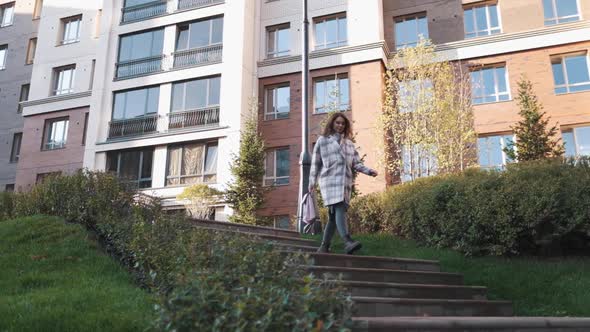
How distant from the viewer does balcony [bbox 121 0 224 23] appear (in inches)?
920

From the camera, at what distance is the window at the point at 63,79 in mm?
26859

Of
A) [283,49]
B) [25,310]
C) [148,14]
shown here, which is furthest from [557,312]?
[148,14]

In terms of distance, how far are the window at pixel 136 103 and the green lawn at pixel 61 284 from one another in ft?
49.6

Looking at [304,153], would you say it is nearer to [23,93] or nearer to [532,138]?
[532,138]

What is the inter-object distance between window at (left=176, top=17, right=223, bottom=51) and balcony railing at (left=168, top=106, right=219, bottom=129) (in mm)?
3287

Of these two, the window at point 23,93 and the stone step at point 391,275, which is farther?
the window at point 23,93

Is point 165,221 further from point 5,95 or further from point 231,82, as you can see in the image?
point 5,95

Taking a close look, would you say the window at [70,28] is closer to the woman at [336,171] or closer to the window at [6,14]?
the window at [6,14]

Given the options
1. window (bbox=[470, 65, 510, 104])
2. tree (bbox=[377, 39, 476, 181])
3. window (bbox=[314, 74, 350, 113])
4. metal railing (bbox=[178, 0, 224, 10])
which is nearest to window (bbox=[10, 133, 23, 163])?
metal railing (bbox=[178, 0, 224, 10])

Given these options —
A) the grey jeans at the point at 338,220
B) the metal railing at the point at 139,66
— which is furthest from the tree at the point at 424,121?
the metal railing at the point at 139,66

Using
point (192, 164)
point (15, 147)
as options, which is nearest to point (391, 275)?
point (192, 164)

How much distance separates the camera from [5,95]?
1176 inches

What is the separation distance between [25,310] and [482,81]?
19615mm

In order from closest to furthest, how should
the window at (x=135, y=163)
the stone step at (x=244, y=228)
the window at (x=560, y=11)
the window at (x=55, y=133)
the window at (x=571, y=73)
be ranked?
the stone step at (x=244, y=228)
the window at (x=571, y=73)
the window at (x=560, y=11)
the window at (x=135, y=163)
the window at (x=55, y=133)
